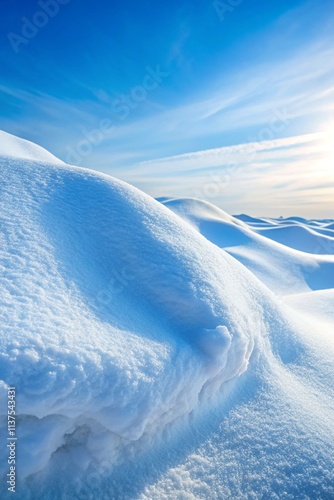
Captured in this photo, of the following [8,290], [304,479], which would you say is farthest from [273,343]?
[8,290]

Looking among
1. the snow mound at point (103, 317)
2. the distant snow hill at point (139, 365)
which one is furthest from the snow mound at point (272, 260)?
the snow mound at point (103, 317)

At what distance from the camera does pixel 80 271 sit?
6.62 feet

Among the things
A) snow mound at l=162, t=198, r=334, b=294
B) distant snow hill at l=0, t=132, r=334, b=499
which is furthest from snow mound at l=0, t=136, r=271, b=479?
snow mound at l=162, t=198, r=334, b=294

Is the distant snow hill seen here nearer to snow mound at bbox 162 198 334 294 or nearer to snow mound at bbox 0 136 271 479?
snow mound at bbox 0 136 271 479

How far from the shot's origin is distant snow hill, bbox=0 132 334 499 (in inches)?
50.5

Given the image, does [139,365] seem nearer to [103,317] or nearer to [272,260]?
[103,317]

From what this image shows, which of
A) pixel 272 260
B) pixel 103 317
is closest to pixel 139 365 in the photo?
pixel 103 317

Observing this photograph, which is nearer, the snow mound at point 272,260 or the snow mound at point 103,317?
the snow mound at point 103,317

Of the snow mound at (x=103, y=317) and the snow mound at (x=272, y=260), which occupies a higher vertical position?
the snow mound at (x=272, y=260)

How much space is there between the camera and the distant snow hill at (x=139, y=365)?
1282 mm

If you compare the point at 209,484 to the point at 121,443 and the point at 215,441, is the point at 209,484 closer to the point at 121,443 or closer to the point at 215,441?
the point at 215,441

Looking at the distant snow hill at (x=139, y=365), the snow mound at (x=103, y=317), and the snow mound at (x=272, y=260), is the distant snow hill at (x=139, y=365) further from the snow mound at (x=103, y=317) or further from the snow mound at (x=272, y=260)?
the snow mound at (x=272, y=260)

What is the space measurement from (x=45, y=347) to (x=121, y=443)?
0.68m

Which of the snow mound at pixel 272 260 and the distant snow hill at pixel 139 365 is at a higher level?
the snow mound at pixel 272 260
